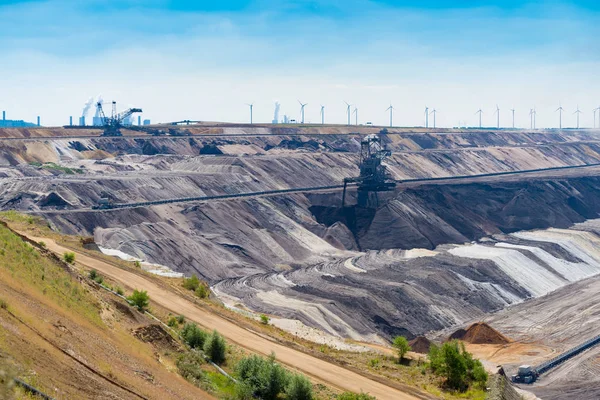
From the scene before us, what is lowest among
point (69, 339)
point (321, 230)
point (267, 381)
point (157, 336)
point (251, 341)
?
point (321, 230)

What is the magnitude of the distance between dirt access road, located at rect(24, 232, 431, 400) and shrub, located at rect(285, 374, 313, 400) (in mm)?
3904

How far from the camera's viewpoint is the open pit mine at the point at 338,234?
5588 centimetres

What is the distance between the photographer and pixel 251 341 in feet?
98.7

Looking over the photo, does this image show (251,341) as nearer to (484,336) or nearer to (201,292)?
(201,292)

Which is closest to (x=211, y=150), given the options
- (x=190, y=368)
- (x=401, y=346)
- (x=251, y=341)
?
(x=401, y=346)

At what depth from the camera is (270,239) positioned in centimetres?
7850

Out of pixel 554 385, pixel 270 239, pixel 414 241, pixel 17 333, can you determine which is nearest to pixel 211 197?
pixel 270 239

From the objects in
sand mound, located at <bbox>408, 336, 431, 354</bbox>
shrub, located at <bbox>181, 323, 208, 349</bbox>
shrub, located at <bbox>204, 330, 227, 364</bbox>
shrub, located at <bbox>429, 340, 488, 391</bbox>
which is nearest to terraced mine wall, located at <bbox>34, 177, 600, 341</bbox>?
sand mound, located at <bbox>408, 336, 431, 354</bbox>

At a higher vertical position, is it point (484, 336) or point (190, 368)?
point (190, 368)

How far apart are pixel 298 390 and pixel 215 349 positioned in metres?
4.59

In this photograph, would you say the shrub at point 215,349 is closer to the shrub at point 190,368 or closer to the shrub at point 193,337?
the shrub at point 193,337

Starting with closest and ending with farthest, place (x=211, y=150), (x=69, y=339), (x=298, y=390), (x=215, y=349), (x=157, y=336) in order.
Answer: (x=69, y=339) → (x=298, y=390) → (x=157, y=336) → (x=215, y=349) → (x=211, y=150)

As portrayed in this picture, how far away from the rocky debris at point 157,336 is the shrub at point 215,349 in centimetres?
114

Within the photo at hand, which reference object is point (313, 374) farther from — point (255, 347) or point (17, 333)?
point (17, 333)
